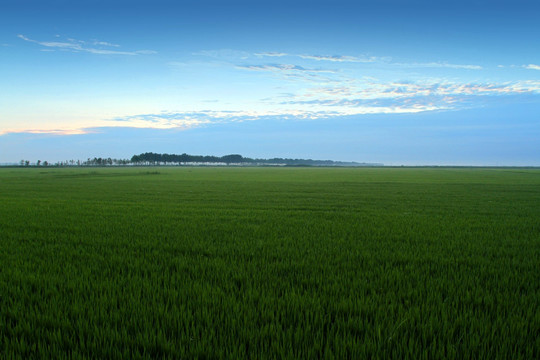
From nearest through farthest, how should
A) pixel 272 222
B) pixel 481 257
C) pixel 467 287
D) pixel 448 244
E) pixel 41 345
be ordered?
pixel 41 345
pixel 467 287
pixel 481 257
pixel 448 244
pixel 272 222

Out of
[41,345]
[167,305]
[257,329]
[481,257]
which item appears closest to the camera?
[41,345]

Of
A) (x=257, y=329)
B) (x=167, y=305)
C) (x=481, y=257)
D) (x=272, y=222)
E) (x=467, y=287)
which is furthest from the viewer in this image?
(x=272, y=222)

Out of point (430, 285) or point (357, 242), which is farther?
point (357, 242)

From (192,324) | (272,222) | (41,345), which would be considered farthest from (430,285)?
(272,222)

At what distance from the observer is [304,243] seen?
845 cm

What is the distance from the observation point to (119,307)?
4457mm

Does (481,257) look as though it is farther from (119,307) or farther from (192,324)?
(119,307)

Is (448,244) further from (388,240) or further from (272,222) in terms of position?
(272,222)

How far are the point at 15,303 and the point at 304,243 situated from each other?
19.5 ft

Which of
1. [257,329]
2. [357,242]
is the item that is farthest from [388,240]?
[257,329]

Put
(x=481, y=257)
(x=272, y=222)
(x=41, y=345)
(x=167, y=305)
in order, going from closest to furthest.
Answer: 1. (x=41, y=345)
2. (x=167, y=305)
3. (x=481, y=257)
4. (x=272, y=222)

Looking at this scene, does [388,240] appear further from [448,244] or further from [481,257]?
[481,257]

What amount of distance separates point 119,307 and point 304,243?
498 cm

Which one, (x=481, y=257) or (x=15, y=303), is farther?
(x=481, y=257)
